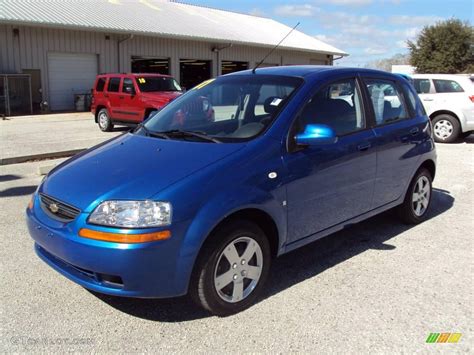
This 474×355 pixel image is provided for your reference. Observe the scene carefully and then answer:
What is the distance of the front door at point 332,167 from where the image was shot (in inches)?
144

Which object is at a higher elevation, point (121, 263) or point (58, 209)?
point (58, 209)

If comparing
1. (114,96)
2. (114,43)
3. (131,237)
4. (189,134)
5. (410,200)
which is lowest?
(410,200)

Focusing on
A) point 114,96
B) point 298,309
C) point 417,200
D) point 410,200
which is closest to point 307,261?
point 298,309

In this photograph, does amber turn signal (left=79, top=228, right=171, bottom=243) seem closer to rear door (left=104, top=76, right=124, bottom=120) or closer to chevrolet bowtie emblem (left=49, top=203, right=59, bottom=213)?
chevrolet bowtie emblem (left=49, top=203, right=59, bottom=213)

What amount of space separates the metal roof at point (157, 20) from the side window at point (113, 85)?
6.94 metres

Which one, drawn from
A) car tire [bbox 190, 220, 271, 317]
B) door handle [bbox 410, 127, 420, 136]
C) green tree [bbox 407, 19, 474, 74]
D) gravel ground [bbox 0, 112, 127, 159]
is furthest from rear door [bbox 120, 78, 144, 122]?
green tree [bbox 407, 19, 474, 74]

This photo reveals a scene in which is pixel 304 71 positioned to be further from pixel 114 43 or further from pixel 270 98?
pixel 114 43

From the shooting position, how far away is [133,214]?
2.94 metres

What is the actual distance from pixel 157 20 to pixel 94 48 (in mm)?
5253

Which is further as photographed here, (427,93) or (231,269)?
(427,93)

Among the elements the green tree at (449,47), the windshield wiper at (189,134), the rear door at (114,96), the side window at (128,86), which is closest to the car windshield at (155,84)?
the side window at (128,86)

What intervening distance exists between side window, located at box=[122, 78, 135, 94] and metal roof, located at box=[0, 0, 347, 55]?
25.4 ft

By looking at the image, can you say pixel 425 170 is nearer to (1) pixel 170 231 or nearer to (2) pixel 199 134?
(2) pixel 199 134

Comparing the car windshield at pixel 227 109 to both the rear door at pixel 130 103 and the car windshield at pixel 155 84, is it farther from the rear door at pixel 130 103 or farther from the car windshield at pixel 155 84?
the car windshield at pixel 155 84
